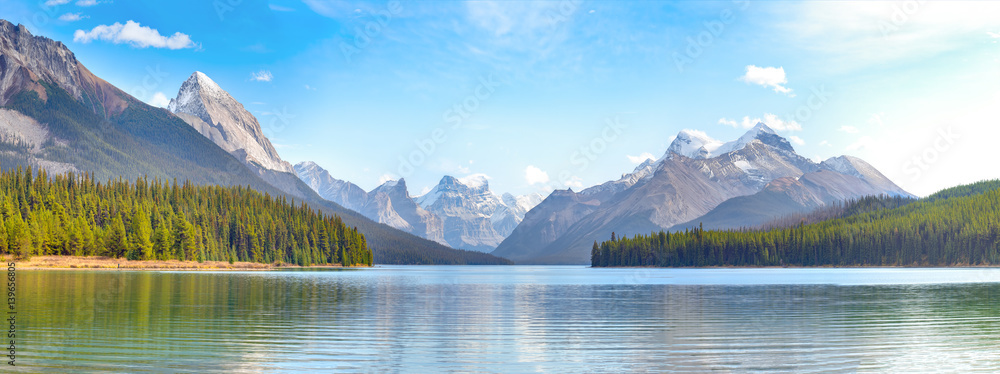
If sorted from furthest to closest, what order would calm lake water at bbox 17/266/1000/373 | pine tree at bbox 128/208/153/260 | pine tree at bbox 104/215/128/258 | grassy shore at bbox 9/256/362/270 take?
pine tree at bbox 128/208/153/260 < pine tree at bbox 104/215/128/258 < grassy shore at bbox 9/256/362/270 < calm lake water at bbox 17/266/1000/373

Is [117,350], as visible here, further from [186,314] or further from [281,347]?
[186,314]

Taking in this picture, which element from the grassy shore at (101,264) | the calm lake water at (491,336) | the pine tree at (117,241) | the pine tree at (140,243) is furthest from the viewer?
the pine tree at (140,243)

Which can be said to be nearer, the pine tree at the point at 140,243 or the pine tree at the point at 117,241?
the pine tree at the point at 117,241

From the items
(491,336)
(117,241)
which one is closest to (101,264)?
(117,241)

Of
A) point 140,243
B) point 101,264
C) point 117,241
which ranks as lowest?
point 101,264

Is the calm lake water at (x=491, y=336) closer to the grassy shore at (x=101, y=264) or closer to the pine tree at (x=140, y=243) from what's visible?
the grassy shore at (x=101, y=264)

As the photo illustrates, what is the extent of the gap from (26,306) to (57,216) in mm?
149368

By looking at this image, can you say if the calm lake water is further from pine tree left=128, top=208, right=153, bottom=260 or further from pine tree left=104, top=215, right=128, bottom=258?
pine tree left=104, top=215, right=128, bottom=258

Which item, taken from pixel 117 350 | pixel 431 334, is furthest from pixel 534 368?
pixel 117 350

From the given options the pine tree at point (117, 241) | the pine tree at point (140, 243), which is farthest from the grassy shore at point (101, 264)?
the pine tree at point (140, 243)

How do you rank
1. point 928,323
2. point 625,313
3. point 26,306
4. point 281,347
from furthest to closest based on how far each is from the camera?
point 625,313, point 26,306, point 928,323, point 281,347

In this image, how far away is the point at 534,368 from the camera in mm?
26875

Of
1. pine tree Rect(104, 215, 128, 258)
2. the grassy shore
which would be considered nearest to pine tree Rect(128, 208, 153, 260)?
pine tree Rect(104, 215, 128, 258)

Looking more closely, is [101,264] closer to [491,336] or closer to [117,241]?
[117,241]
